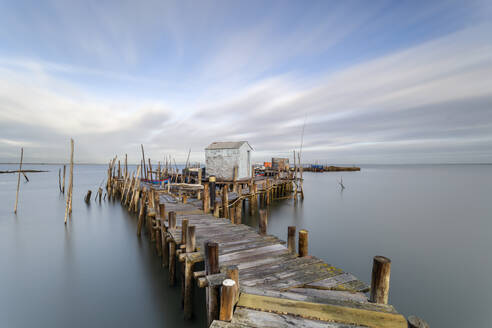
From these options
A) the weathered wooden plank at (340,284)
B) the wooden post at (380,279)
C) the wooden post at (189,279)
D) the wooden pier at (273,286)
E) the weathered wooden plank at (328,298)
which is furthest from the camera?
the wooden post at (189,279)

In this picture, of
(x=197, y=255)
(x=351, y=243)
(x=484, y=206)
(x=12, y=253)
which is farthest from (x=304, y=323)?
(x=484, y=206)

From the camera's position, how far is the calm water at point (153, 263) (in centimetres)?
655

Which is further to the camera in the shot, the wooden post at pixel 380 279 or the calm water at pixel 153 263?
the calm water at pixel 153 263

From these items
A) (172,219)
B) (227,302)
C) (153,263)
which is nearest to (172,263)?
(172,219)

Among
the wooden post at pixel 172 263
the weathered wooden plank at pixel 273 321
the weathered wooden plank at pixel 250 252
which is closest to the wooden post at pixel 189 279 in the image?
the weathered wooden plank at pixel 250 252

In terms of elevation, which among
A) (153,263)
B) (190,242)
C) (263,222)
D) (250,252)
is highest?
(263,222)

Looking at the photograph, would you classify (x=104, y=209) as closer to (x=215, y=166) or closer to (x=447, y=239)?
(x=215, y=166)

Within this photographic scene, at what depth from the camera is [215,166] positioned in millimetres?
23641

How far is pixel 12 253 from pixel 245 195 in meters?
14.1

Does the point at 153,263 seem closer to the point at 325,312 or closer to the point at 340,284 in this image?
the point at 340,284

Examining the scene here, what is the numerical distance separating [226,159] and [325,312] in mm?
20527

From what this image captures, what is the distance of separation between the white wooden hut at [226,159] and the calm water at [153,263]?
674 cm

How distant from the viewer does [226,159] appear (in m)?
23.0

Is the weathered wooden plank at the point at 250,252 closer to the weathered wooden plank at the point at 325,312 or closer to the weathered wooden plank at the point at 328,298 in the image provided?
the weathered wooden plank at the point at 328,298
